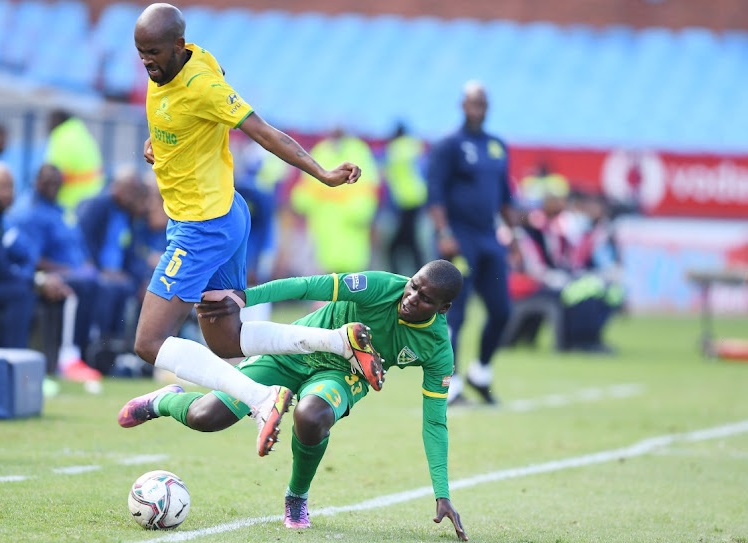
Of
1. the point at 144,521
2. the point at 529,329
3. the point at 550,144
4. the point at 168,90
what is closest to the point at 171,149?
the point at 168,90

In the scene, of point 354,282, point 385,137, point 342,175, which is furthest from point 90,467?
point 385,137

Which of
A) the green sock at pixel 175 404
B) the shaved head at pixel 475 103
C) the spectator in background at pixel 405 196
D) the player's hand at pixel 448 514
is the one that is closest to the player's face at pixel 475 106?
the shaved head at pixel 475 103

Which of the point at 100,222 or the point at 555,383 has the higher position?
the point at 100,222

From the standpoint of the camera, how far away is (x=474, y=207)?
1085 centimetres

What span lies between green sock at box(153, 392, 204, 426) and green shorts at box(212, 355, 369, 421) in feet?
0.45

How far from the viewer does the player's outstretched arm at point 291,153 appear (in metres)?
5.89

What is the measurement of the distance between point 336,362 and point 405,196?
14.4 m

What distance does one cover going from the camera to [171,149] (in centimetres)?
630

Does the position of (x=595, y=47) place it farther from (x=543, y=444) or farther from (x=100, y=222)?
(x=543, y=444)

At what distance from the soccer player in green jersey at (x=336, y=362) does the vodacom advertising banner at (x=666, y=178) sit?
17.5 meters

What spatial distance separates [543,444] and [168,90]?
410 cm

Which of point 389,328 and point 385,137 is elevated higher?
point 385,137

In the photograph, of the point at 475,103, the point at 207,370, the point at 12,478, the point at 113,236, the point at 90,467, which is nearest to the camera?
the point at 207,370

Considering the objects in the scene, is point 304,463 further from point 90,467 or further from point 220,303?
point 90,467
